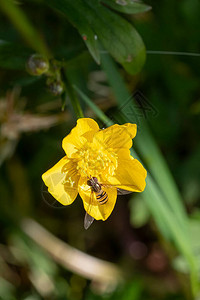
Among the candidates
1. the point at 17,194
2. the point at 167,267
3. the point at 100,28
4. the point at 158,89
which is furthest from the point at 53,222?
the point at 100,28

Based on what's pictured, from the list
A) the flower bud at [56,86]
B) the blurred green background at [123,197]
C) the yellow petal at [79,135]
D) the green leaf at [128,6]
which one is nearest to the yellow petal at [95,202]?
the yellow petal at [79,135]

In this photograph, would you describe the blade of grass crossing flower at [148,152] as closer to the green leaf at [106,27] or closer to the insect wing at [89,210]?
the green leaf at [106,27]

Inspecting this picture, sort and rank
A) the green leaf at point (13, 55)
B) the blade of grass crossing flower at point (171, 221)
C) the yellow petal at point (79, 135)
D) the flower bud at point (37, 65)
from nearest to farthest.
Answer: the yellow petal at point (79, 135)
the flower bud at point (37, 65)
the green leaf at point (13, 55)
the blade of grass crossing flower at point (171, 221)

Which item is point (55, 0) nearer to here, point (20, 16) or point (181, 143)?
point (20, 16)

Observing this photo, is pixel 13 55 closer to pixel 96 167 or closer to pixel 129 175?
pixel 96 167

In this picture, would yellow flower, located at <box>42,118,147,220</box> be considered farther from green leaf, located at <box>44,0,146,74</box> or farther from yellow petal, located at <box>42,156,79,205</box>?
green leaf, located at <box>44,0,146,74</box>

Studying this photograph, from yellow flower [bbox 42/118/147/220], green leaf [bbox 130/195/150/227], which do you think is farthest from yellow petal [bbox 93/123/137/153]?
green leaf [bbox 130/195/150/227]
